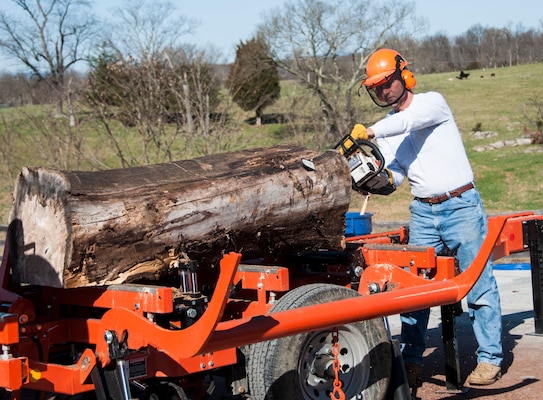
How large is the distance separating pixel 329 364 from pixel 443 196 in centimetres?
184

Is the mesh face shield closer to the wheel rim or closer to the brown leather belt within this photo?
the brown leather belt

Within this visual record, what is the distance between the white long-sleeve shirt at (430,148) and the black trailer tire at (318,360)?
1414 millimetres

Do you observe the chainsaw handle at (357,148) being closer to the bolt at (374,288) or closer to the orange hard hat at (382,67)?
the orange hard hat at (382,67)

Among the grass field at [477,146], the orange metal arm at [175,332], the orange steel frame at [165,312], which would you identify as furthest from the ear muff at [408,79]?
the grass field at [477,146]

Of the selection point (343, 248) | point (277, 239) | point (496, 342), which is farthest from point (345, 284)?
point (496, 342)

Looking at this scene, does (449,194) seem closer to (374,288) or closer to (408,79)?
(408,79)

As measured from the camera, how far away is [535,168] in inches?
949

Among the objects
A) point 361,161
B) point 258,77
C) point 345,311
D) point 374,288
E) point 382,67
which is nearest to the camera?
A: point 345,311

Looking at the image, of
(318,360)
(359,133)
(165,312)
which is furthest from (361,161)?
(165,312)

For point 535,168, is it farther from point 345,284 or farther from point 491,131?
point 345,284

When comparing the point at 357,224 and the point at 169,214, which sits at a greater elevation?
the point at 169,214

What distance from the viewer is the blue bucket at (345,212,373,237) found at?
25.2 ft

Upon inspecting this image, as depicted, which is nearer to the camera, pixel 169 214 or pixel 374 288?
pixel 169 214

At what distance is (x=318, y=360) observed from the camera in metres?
4.28
